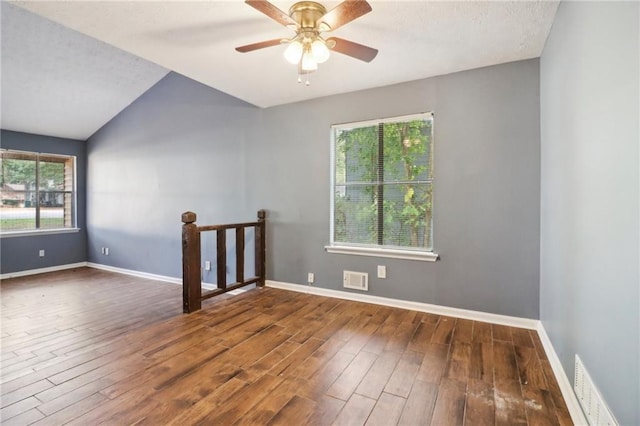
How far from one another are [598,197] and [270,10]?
193cm

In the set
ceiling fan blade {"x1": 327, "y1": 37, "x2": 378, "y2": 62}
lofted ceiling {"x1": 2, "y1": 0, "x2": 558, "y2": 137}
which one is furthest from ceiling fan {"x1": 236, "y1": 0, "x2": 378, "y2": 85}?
lofted ceiling {"x1": 2, "y1": 0, "x2": 558, "y2": 137}

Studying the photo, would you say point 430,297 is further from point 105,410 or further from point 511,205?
point 105,410

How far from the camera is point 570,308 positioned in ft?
5.90

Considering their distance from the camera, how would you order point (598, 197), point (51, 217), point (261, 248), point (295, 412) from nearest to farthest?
point (598, 197)
point (295, 412)
point (261, 248)
point (51, 217)

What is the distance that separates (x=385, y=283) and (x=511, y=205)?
1475 mm

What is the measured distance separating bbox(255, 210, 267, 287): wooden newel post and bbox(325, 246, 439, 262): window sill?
37.0 inches

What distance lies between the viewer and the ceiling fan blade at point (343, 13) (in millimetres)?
1659

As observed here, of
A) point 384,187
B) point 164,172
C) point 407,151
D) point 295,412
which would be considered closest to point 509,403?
point 295,412

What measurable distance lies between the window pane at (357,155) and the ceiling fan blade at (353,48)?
4.70ft

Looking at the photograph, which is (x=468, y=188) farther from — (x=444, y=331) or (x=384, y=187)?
(x=444, y=331)

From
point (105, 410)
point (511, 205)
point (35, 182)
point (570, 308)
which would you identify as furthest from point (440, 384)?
point (35, 182)

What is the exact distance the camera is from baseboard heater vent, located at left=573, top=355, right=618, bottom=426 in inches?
50.2

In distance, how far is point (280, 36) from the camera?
8.22 ft

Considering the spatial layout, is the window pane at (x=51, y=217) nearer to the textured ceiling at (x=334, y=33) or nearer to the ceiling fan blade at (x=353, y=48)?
the textured ceiling at (x=334, y=33)
